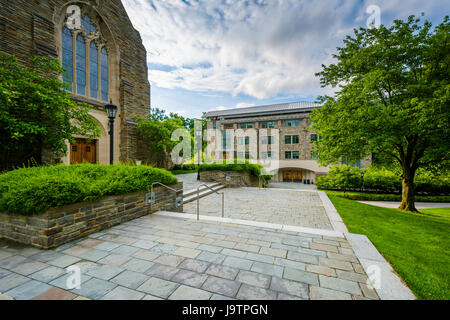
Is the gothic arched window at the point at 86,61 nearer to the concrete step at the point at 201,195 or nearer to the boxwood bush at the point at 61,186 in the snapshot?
the boxwood bush at the point at 61,186

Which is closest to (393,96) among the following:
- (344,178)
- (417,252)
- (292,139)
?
(417,252)

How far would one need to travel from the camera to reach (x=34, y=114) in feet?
24.8

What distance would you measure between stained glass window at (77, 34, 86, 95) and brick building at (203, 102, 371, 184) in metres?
22.7

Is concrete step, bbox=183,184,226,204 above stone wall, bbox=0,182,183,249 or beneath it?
beneath

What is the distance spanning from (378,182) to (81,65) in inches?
1066

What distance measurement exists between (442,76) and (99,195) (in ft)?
43.3

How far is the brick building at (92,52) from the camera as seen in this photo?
8453 millimetres

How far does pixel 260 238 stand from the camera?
386 centimetres

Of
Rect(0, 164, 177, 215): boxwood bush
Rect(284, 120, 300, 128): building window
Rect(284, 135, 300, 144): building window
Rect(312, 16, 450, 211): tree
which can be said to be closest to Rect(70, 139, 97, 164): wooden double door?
Rect(0, 164, 177, 215): boxwood bush

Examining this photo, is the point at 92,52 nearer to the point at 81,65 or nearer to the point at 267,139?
the point at 81,65

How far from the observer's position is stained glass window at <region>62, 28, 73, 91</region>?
10.5m

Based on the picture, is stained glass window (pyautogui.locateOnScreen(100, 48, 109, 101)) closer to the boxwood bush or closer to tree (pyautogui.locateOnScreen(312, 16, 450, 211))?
the boxwood bush
